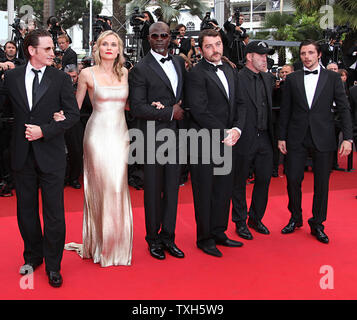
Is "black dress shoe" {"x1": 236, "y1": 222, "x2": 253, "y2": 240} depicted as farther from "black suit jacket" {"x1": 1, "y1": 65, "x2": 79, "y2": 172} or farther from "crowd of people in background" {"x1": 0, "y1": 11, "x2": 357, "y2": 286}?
"black suit jacket" {"x1": 1, "y1": 65, "x2": 79, "y2": 172}

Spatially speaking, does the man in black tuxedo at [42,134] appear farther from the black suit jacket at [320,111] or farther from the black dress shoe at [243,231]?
the black suit jacket at [320,111]

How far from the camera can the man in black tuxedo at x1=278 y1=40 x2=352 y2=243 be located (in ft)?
13.7

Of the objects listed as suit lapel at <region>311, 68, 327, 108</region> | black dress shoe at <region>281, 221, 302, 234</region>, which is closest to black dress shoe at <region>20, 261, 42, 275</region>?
black dress shoe at <region>281, 221, 302, 234</region>

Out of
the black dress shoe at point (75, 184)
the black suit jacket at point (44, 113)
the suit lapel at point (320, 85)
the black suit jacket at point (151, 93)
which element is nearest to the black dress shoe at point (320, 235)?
the suit lapel at point (320, 85)

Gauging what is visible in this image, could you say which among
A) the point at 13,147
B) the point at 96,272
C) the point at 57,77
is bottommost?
the point at 96,272

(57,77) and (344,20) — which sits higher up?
(344,20)

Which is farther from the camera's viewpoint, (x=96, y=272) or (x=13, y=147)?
(x=96, y=272)

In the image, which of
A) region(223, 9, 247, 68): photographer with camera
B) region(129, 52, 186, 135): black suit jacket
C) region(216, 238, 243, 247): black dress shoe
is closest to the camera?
region(129, 52, 186, 135): black suit jacket

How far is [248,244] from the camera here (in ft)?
13.6

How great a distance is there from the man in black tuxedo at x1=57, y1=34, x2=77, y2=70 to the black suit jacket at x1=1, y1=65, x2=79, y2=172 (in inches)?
170

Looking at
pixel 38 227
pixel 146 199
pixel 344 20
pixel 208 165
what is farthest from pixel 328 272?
pixel 344 20

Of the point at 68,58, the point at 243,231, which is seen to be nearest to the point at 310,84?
the point at 243,231
